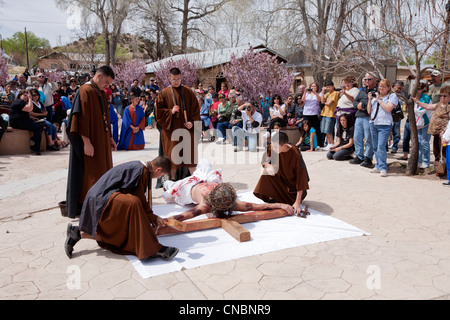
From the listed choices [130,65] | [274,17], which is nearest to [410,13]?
[274,17]

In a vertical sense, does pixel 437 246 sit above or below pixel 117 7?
below

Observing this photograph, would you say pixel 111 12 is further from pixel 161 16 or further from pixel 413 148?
pixel 413 148

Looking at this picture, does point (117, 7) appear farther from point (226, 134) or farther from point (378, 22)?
point (378, 22)

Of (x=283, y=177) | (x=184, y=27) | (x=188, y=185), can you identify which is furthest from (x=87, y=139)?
(x=184, y=27)

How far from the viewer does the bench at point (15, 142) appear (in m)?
9.12

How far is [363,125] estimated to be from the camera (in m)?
7.93

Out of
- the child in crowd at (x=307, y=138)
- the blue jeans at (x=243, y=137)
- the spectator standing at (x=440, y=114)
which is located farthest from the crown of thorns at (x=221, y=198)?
the child in crowd at (x=307, y=138)

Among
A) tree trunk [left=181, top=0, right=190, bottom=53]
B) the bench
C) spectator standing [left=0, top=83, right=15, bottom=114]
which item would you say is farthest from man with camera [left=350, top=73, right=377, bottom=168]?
tree trunk [left=181, top=0, right=190, bottom=53]

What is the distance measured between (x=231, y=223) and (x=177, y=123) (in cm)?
236

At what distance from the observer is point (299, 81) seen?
3203 cm

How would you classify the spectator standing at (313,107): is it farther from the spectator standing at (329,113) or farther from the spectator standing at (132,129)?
the spectator standing at (132,129)

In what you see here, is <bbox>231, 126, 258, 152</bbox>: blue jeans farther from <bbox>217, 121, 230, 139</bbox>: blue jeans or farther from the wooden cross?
the wooden cross
